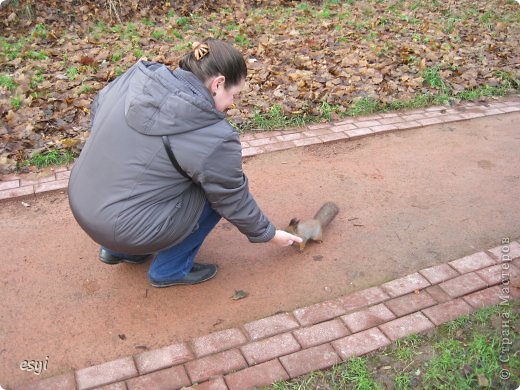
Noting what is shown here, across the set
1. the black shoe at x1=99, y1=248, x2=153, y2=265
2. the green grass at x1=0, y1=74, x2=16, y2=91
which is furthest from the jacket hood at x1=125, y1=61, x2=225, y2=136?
the green grass at x1=0, y1=74, x2=16, y2=91

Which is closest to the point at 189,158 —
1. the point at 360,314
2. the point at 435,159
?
the point at 360,314

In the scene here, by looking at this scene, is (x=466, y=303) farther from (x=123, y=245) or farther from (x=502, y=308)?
(x=123, y=245)

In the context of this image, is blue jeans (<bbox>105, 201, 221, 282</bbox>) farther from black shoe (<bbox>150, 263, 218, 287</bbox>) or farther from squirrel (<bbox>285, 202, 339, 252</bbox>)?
squirrel (<bbox>285, 202, 339, 252</bbox>)

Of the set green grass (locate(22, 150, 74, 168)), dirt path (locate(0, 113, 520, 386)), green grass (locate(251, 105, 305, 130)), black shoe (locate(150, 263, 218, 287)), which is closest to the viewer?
dirt path (locate(0, 113, 520, 386))

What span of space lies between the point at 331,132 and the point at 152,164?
8.57 ft

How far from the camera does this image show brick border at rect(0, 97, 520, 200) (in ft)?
12.5

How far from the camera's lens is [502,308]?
2.70 meters

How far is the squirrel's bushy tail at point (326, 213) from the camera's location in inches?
132

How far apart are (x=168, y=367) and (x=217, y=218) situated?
2.70ft

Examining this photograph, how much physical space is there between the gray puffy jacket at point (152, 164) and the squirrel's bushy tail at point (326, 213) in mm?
964

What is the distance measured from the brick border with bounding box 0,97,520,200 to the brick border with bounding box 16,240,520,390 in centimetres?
178

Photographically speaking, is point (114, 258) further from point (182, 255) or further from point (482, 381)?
→ point (482, 381)

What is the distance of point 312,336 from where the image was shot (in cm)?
259

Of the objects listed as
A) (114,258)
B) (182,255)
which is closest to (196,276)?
(182,255)
